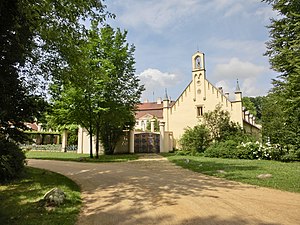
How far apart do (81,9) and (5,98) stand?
406 centimetres

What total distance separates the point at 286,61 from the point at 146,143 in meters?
18.7

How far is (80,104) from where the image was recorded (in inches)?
730

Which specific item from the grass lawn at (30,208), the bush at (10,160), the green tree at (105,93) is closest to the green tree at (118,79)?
the green tree at (105,93)

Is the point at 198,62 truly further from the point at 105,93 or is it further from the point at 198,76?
the point at 105,93

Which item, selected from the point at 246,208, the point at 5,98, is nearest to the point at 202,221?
the point at 246,208

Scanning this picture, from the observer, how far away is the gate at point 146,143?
29.0 m

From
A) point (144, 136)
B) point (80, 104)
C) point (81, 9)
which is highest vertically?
point (81, 9)

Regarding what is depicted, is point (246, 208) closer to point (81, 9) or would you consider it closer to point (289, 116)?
point (81, 9)

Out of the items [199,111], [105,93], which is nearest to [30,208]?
[105,93]

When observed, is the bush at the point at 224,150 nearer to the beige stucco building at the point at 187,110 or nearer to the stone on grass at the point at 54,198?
the beige stucco building at the point at 187,110

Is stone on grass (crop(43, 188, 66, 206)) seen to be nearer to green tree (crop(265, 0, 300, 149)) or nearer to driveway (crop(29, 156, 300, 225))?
driveway (crop(29, 156, 300, 225))

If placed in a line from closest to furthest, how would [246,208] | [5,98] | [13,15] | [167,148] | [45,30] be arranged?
[246,208] < [13,15] < [5,98] < [45,30] < [167,148]

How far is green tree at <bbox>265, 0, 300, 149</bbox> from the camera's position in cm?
1220

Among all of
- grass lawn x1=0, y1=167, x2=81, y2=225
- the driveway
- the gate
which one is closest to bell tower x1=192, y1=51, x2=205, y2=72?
the gate
